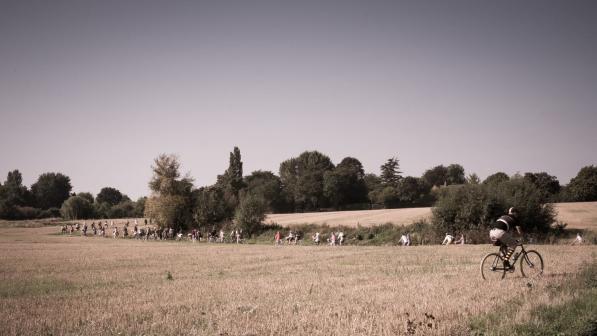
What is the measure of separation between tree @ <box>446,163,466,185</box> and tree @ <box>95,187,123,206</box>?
13425 centimetres

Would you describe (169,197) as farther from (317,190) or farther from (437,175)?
(437,175)

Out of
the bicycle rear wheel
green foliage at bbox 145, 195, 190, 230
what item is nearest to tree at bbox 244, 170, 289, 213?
green foliage at bbox 145, 195, 190, 230

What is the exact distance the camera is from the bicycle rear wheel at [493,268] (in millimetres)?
13695

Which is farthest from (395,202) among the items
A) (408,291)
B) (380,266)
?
(408,291)

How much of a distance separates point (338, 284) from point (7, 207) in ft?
433

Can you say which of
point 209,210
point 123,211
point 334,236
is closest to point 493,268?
point 334,236

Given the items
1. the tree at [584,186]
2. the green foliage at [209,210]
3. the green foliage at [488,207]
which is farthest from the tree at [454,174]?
the green foliage at [488,207]

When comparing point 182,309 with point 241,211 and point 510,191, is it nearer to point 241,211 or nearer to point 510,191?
point 510,191

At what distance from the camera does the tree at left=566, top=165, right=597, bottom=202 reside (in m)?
88.1

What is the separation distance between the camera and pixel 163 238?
2416 inches

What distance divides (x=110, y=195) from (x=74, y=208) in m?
72.9

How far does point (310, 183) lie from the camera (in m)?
115

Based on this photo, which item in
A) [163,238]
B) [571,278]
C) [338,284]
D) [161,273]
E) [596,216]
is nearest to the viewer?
[571,278]

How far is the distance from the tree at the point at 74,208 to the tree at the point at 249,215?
81.7 m
